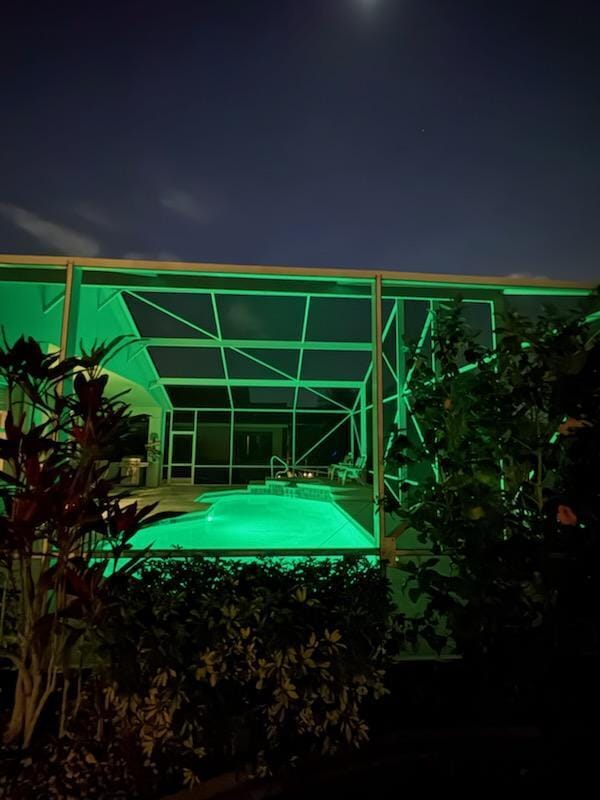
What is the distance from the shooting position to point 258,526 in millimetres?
7996

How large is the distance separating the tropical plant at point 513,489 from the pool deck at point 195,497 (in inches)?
138

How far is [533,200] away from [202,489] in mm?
9554

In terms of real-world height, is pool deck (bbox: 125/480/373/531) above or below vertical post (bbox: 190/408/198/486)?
below

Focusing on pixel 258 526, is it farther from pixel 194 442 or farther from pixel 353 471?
pixel 194 442

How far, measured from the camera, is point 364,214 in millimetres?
6406

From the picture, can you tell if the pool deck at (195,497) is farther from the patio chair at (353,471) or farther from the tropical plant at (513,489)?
the tropical plant at (513,489)

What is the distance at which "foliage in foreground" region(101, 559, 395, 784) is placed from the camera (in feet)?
5.13

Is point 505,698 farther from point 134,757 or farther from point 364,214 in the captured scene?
point 364,214

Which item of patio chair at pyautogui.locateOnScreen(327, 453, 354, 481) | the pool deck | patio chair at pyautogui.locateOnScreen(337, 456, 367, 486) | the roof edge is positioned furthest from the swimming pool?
the roof edge

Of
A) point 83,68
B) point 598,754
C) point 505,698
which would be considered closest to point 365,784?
point 505,698

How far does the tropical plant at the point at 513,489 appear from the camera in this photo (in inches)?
56.4

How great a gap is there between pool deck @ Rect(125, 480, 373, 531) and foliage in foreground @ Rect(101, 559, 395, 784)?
12.8 feet

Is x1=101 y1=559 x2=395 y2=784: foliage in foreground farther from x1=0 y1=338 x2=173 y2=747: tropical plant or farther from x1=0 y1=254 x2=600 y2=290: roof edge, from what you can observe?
x1=0 y1=254 x2=600 y2=290: roof edge

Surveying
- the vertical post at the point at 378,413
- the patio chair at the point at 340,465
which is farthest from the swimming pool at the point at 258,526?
the vertical post at the point at 378,413
